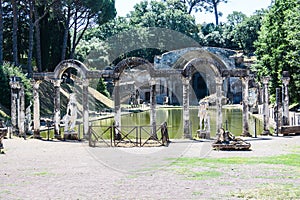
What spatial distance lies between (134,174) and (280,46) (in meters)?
26.0

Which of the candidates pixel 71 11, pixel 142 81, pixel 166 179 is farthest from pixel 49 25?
pixel 166 179

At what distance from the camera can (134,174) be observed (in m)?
13.0

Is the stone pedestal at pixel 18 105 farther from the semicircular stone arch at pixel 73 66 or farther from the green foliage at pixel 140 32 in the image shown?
the green foliage at pixel 140 32

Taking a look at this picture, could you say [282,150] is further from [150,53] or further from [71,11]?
[150,53]

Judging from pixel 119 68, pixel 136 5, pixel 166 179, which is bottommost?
pixel 166 179

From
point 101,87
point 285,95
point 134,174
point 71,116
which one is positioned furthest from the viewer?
point 101,87

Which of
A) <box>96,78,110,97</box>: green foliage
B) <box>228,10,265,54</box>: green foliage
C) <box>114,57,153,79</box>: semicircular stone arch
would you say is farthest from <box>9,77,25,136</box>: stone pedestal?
<box>228,10,265,54</box>: green foliage

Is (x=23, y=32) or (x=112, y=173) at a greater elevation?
(x=23, y=32)

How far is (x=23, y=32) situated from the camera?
48406 mm

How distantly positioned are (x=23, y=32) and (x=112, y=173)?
125 feet

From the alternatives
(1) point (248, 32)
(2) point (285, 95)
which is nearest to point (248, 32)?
(1) point (248, 32)

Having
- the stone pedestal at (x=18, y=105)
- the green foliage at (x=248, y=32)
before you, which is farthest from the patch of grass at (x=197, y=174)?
the green foliage at (x=248, y=32)

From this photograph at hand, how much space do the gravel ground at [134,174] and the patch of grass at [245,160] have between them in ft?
1.47

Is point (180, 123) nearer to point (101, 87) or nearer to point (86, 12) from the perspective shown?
point (86, 12)
